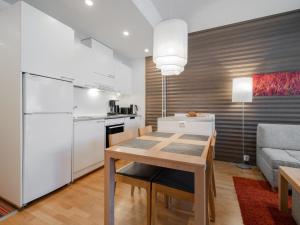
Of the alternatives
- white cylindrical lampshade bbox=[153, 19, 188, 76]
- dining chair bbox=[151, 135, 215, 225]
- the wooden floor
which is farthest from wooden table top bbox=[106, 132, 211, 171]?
white cylindrical lampshade bbox=[153, 19, 188, 76]

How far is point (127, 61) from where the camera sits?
14.4 feet

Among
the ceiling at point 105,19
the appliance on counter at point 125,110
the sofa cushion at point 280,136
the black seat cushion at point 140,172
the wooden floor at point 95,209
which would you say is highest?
the ceiling at point 105,19

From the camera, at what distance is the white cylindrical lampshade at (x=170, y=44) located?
1.65 meters

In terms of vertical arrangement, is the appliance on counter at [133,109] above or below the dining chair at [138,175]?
above

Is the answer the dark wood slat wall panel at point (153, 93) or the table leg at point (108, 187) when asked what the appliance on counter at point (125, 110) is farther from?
the table leg at point (108, 187)

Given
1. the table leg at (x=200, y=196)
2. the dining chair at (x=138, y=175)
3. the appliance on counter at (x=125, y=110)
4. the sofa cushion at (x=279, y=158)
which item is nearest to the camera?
the table leg at (x=200, y=196)

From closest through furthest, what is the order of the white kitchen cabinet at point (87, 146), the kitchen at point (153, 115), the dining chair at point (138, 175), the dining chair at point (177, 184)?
the dining chair at point (177, 184) → the dining chair at point (138, 175) → the kitchen at point (153, 115) → the white kitchen cabinet at point (87, 146)

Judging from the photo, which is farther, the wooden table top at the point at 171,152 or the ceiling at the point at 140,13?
the ceiling at the point at 140,13

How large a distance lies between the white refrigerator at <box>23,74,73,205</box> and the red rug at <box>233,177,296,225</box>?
221cm

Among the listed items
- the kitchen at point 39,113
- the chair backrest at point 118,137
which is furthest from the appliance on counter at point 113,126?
the chair backrest at point 118,137

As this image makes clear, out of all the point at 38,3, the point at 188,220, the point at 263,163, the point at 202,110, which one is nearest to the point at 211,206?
the point at 188,220

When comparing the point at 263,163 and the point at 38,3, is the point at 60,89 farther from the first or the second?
the point at 263,163

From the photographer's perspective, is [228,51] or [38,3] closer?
[38,3]

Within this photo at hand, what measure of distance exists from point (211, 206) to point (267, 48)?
2.94 meters
